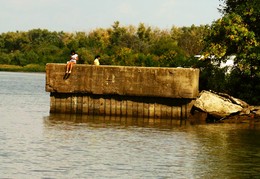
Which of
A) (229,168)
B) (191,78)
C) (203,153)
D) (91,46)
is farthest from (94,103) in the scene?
(91,46)

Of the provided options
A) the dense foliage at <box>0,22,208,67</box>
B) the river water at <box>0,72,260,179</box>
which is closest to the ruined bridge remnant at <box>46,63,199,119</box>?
the river water at <box>0,72,260,179</box>

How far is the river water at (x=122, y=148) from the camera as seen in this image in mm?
20234

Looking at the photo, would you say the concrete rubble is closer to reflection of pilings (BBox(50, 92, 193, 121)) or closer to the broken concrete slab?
the broken concrete slab

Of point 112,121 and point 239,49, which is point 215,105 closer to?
point 239,49

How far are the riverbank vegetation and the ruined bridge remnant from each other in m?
3.32

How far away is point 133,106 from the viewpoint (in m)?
34.0

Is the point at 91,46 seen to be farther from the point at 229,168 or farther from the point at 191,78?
the point at 229,168

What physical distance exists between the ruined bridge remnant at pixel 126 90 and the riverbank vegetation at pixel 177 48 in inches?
131

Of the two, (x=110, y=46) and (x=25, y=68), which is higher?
(x=110, y=46)

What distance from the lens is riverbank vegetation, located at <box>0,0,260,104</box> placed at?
36.0 m

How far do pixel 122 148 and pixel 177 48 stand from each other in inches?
2860

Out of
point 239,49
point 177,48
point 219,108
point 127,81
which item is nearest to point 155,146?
point 127,81

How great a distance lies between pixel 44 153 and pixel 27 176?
12.1 ft

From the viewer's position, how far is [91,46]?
113000 mm
